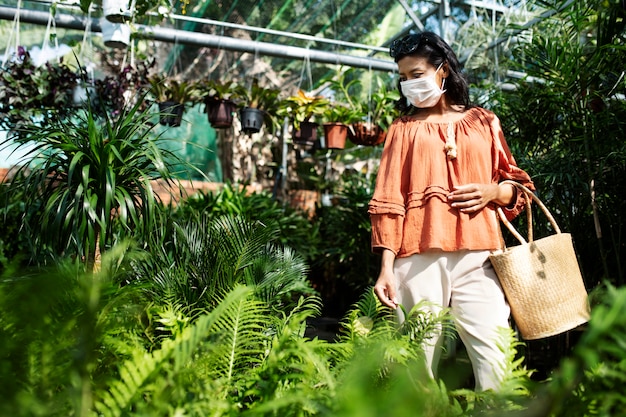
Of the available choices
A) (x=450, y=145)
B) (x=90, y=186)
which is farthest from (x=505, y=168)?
(x=90, y=186)

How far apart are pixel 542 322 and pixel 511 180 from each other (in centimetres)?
50

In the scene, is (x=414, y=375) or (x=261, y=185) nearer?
(x=414, y=375)

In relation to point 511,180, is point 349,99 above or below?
above

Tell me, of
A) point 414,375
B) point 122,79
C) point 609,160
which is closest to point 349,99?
point 122,79

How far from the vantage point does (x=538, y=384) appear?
0.82 meters

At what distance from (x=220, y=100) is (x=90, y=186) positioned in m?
3.24

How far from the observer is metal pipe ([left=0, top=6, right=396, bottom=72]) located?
5.34 metres

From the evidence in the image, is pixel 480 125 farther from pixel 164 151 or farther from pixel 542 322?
pixel 164 151

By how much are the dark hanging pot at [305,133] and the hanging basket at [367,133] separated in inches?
15.4

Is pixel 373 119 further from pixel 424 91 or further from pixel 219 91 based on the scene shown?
pixel 424 91

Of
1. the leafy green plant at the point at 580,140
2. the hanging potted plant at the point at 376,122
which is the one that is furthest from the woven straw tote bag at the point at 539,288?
the hanging potted plant at the point at 376,122

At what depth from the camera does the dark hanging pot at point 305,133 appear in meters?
5.75

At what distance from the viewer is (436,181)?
1.96 metres

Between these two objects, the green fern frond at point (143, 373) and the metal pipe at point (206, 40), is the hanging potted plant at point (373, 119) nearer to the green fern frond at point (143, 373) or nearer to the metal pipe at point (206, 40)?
the metal pipe at point (206, 40)
